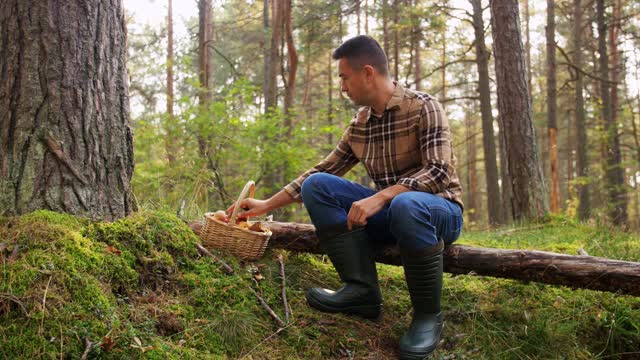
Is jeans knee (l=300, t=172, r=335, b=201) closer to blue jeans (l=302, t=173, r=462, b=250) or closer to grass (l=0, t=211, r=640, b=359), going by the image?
blue jeans (l=302, t=173, r=462, b=250)

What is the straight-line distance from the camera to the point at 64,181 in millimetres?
2553

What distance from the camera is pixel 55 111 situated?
256 cm

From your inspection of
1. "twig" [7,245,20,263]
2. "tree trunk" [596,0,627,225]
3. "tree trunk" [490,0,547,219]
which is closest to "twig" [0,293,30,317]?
"twig" [7,245,20,263]

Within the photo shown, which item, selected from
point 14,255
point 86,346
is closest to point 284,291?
point 86,346

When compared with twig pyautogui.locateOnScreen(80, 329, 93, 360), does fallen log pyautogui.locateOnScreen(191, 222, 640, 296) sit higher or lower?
higher

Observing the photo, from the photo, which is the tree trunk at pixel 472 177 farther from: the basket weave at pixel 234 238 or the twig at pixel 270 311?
the twig at pixel 270 311

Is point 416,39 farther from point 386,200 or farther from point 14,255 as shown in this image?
point 14,255

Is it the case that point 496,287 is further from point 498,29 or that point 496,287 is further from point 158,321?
point 498,29

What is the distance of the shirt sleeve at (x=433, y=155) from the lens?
2645 mm

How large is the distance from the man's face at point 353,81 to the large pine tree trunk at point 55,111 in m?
1.38

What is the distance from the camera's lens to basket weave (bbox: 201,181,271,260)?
3020 millimetres

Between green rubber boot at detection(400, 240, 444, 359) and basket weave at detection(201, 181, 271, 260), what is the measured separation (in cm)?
98

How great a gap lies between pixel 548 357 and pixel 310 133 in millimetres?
7150

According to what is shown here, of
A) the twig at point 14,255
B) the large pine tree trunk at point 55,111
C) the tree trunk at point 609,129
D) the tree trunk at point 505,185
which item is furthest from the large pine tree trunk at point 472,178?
the twig at point 14,255
